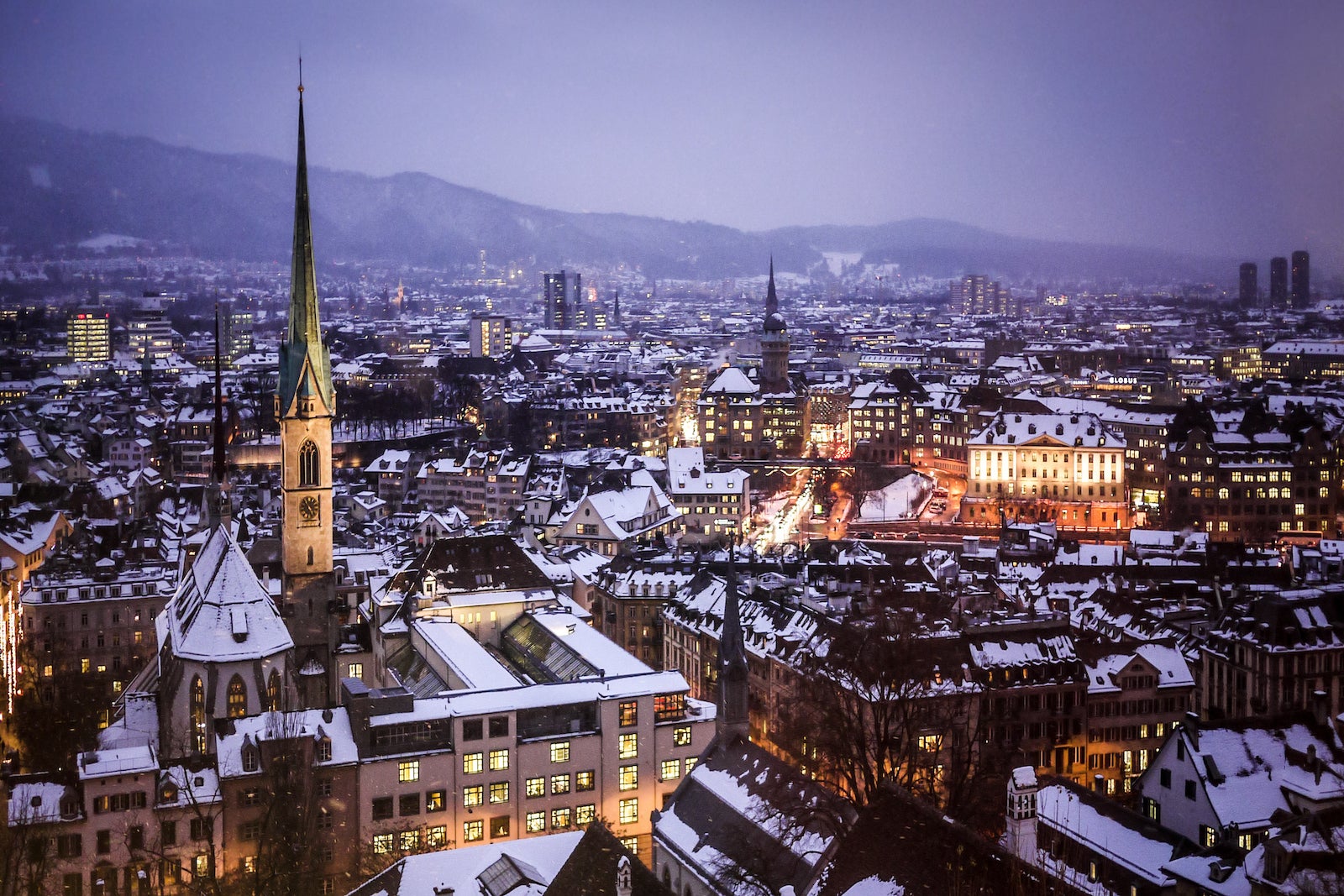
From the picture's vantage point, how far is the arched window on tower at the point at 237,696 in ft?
118

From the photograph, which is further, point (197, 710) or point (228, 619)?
point (228, 619)

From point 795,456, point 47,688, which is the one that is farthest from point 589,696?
point 795,456

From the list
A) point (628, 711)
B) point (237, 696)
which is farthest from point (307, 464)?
point (628, 711)

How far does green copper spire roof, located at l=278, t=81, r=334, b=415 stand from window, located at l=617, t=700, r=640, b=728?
43.8 feet

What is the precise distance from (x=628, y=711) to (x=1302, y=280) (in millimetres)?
183814

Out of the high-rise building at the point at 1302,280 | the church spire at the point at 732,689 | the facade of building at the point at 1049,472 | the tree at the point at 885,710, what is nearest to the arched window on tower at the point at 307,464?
the tree at the point at 885,710

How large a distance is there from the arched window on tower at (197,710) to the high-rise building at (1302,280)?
7114 inches

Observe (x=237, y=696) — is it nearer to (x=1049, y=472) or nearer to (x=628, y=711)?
(x=628, y=711)

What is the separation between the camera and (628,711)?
3375 cm

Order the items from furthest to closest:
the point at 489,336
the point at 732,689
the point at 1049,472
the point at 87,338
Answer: the point at 489,336 < the point at 87,338 < the point at 1049,472 < the point at 732,689

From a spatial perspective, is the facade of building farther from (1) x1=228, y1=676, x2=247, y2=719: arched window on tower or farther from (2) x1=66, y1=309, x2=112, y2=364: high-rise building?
(2) x1=66, y1=309, x2=112, y2=364: high-rise building

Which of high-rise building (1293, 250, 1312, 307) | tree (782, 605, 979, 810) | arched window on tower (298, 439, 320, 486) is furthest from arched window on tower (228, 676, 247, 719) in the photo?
high-rise building (1293, 250, 1312, 307)

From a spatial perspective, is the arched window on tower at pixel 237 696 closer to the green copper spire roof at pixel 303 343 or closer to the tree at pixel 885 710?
the green copper spire roof at pixel 303 343

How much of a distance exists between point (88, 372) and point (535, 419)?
168ft
